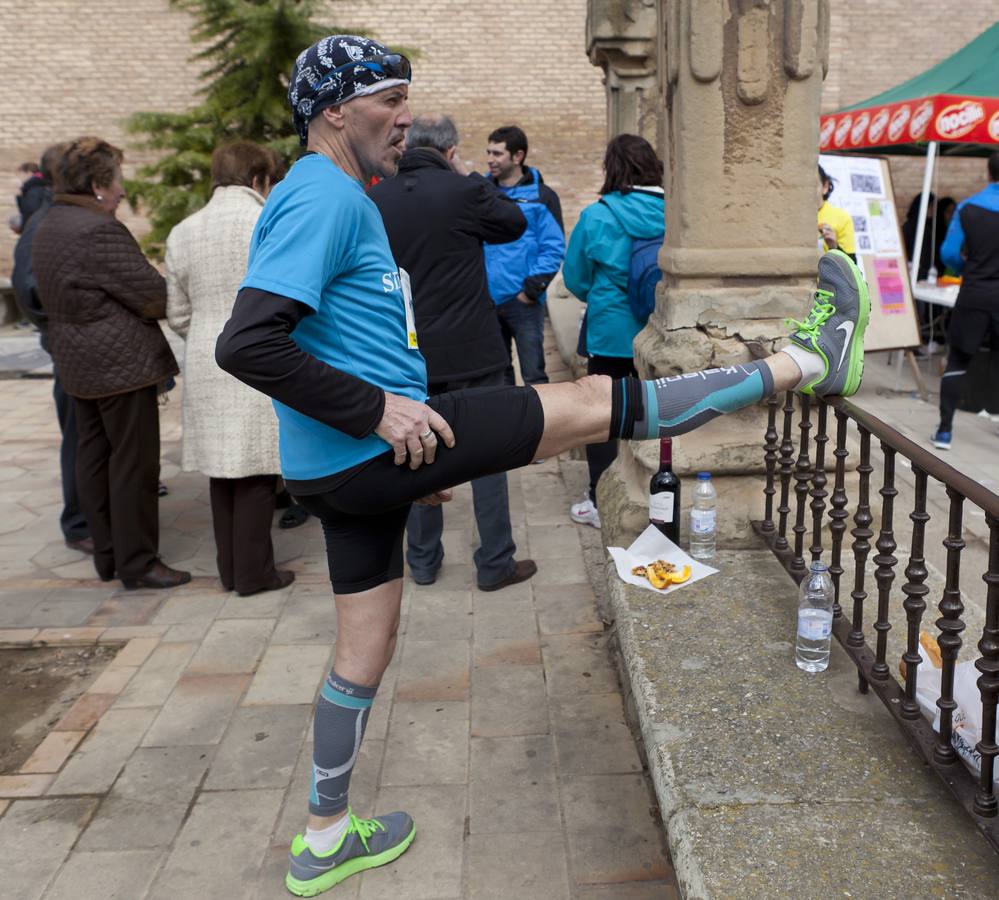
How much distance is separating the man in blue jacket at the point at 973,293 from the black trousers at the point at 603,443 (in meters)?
2.96

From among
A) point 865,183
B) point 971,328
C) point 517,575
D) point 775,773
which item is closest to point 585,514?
point 517,575

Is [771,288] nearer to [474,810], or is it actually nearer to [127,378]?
[474,810]

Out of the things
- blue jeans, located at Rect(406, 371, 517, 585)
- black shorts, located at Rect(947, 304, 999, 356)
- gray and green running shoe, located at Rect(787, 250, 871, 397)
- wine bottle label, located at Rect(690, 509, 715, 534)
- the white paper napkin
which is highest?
gray and green running shoe, located at Rect(787, 250, 871, 397)

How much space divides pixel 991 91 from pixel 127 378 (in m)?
8.34

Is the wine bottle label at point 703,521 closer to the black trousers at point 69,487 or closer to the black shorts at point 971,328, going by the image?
the black trousers at point 69,487

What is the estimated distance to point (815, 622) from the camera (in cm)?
266

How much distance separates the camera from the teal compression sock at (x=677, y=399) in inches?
93.1

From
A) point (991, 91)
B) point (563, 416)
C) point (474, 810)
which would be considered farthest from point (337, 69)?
point (991, 91)

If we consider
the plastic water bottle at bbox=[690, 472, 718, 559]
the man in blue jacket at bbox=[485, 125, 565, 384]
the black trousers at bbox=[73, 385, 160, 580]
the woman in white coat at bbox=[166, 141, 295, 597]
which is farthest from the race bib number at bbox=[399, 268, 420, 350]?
the man in blue jacket at bbox=[485, 125, 565, 384]

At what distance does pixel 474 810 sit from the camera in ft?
9.48

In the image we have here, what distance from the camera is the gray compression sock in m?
2.45

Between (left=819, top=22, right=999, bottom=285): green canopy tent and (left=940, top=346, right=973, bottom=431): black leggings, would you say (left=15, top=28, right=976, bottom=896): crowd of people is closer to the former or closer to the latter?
(left=940, top=346, right=973, bottom=431): black leggings

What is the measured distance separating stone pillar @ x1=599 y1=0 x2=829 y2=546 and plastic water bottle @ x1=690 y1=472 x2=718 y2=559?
12cm

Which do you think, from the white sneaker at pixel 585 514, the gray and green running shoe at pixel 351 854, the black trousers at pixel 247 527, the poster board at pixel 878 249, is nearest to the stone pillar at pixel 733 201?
the gray and green running shoe at pixel 351 854
